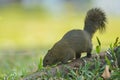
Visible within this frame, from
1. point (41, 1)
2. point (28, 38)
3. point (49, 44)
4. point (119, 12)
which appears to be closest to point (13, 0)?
point (41, 1)

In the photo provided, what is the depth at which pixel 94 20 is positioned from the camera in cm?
819

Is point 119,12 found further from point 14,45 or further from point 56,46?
point 56,46

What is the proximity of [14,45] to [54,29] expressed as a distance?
2.47 meters

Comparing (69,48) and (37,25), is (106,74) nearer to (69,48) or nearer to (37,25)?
(69,48)

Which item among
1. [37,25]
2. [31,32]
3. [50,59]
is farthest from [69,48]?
[37,25]

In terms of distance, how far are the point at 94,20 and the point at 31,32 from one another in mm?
9564

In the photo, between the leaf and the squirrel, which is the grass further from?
the leaf

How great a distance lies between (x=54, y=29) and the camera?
18.0m

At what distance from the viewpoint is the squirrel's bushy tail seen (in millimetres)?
8078

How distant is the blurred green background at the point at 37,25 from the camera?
12961 mm

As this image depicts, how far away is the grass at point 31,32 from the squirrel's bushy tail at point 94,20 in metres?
2.56

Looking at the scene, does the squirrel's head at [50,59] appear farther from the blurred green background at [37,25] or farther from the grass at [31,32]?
the grass at [31,32]

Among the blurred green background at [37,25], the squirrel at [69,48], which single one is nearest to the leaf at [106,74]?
the squirrel at [69,48]

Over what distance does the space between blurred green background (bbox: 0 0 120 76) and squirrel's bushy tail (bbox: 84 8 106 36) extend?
1.80 m
